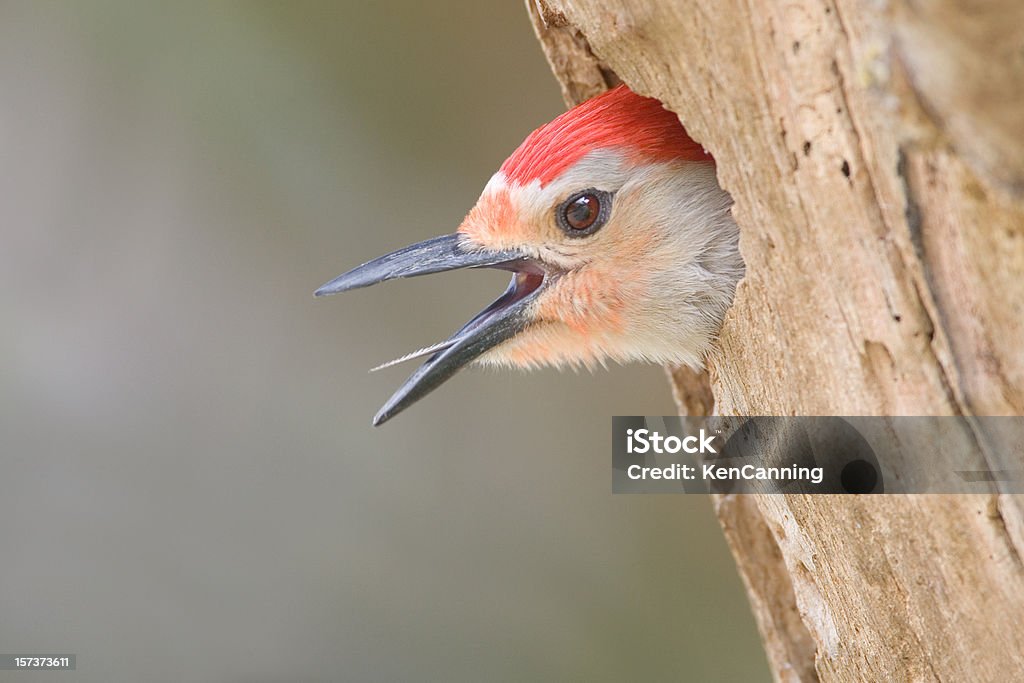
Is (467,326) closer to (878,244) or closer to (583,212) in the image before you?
(583,212)

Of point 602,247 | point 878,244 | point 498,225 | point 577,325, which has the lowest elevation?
point 878,244

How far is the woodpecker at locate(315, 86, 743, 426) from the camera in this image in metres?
1.88

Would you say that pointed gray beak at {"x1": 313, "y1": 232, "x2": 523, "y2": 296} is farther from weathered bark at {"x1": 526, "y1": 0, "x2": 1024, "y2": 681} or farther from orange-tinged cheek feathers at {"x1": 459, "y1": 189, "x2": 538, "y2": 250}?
weathered bark at {"x1": 526, "y1": 0, "x2": 1024, "y2": 681}

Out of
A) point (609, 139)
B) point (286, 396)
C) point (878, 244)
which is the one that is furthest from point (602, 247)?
point (286, 396)

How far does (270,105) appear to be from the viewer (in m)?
4.41

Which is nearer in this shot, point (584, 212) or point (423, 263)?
point (584, 212)

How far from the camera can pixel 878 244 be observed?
4.33 feet

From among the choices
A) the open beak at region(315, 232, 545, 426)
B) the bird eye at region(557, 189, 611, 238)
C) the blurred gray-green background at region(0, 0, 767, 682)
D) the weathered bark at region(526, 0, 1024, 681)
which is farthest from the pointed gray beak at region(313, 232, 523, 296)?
the blurred gray-green background at region(0, 0, 767, 682)

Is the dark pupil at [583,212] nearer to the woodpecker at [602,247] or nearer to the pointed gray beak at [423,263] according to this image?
the woodpecker at [602,247]

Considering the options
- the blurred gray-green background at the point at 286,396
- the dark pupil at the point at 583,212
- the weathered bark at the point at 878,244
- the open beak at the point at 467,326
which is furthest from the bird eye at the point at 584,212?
the blurred gray-green background at the point at 286,396

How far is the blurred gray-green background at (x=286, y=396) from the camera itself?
13.8ft

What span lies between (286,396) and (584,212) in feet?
9.22

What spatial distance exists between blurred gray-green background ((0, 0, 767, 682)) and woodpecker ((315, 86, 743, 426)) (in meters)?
2.54

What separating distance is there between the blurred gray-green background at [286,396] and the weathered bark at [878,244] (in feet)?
9.50
